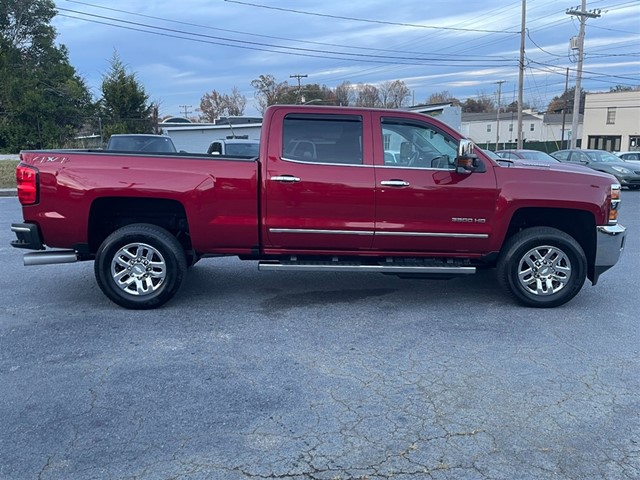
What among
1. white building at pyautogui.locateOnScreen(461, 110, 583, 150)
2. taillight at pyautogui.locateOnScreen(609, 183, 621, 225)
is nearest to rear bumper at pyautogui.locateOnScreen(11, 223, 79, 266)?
taillight at pyautogui.locateOnScreen(609, 183, 621, 225)

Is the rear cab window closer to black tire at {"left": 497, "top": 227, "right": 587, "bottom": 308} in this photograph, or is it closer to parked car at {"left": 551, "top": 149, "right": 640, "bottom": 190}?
black tire at {"left": 497, "top": 227, "right": 587, "bottom": 308}

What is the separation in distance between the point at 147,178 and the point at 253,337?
189 cm

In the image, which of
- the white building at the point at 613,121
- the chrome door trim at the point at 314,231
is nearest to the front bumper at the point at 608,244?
the chrome door trim at the point at 314,231

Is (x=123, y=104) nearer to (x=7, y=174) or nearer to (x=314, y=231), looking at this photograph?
(x=7, y=174)

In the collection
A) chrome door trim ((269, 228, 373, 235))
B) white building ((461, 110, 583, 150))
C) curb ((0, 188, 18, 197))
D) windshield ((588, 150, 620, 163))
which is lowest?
curb ((0, 188, 18, 197))

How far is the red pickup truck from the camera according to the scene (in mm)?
5441

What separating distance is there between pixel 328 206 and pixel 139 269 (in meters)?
2.00

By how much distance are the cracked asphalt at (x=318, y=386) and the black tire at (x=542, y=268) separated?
0.18m

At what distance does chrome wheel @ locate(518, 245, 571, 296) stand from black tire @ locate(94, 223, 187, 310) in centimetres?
352

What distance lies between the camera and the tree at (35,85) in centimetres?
2919

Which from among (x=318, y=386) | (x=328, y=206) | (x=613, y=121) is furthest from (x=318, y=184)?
(x=613, y=121)

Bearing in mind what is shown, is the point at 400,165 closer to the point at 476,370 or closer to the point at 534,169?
the point at 534,169

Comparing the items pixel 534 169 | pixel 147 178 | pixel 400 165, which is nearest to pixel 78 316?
pixel 147 178

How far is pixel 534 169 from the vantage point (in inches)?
224
